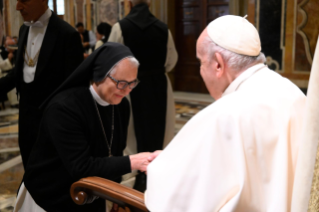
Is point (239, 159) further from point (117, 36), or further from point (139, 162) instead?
point (117, 36)

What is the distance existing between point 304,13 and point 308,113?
4.97 meters

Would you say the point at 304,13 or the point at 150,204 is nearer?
the point at 150,204

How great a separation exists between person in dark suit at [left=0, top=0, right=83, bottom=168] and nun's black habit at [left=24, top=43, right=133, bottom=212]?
68cm

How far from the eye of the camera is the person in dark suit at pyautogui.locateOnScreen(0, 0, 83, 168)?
2777 millimetres

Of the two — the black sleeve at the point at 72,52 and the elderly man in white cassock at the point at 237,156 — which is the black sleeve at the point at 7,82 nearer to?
the black sleeve at the point at 72,52

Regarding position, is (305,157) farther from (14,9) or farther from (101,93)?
(14,9)

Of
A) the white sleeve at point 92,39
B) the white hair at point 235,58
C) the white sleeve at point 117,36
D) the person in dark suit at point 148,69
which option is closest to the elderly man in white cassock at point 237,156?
the white hair at point 235,58

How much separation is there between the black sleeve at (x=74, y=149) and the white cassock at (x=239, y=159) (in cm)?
71

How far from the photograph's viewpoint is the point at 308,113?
79cm

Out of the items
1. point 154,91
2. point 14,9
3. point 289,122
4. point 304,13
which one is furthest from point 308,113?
point 304,13

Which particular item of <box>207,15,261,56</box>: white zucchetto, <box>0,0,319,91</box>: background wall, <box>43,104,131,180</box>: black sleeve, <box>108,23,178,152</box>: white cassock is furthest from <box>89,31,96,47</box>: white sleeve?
<box>207,15,261,56</box>: white zucchetto

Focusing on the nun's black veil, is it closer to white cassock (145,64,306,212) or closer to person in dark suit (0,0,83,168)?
person in dark suit (0,0,83,168)

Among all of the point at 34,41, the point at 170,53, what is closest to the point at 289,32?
the point at 170,53

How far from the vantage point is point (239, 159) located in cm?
121
